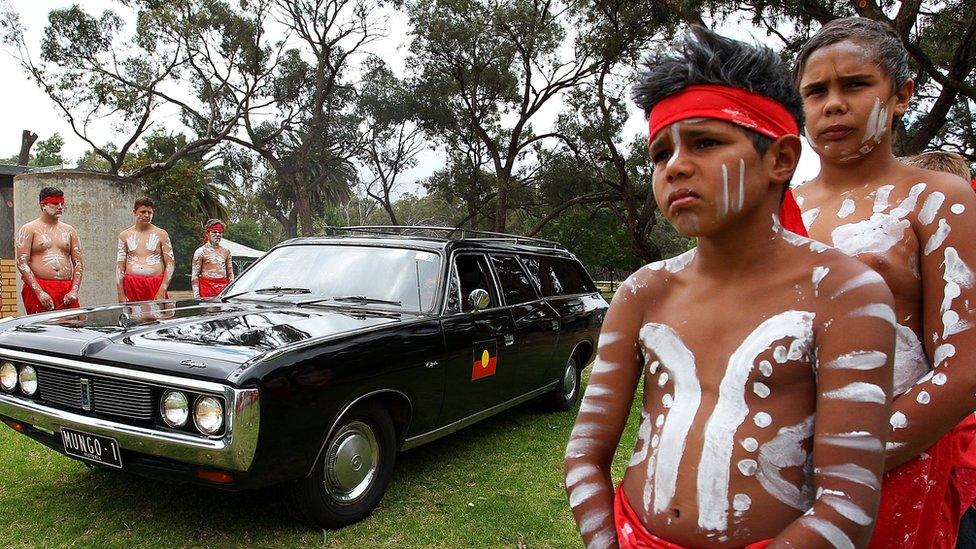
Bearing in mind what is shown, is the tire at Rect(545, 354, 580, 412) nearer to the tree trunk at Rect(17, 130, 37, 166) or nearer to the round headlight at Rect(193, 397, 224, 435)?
the round headlight at Rect(193, 397, 224, 435)

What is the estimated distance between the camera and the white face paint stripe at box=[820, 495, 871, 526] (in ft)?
3.30

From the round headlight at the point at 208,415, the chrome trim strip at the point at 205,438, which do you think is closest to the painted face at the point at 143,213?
the chrome trim strip at the point at 205,438

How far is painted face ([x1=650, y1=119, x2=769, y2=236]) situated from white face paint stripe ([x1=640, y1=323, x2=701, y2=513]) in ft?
0.82

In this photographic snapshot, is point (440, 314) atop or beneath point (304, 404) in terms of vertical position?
atop

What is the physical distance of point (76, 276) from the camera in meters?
6.38

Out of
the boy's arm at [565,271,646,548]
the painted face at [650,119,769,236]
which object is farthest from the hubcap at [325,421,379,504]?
the painted face at [650,119,769,236]

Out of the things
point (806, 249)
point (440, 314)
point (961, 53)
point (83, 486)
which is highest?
point (961, 53)

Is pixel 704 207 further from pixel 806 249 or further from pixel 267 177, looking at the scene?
pixel 267 177

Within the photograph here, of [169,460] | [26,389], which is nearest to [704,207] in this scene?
[169,460]

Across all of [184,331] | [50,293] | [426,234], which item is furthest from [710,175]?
[50,293]

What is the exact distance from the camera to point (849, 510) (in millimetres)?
1005

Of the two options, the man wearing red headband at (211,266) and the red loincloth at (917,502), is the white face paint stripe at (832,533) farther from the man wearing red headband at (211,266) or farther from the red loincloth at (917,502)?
the man wearing red headband at (211,266)

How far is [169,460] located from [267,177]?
1534 inches

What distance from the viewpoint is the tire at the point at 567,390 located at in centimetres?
630
